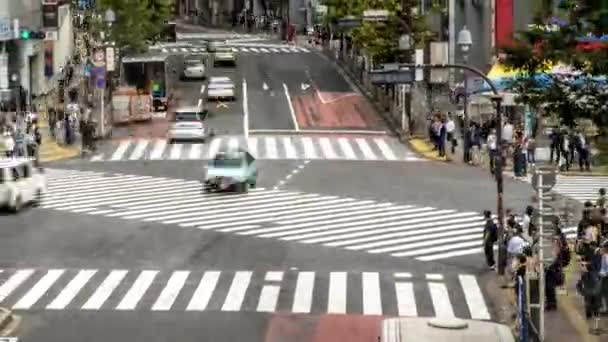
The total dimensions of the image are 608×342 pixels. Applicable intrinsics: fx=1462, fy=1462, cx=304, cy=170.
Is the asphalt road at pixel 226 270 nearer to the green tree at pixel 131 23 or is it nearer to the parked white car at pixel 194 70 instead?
the green tree at pixel 131 23

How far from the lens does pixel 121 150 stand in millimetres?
65062

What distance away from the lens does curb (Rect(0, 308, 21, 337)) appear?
28961mm

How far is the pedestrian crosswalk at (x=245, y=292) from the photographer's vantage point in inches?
1235

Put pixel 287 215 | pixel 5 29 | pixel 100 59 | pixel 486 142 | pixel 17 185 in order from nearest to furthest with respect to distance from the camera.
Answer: pixel 287 215, pixel 17 185, pixel 486 142, pixel 100 59, pixel 5 29

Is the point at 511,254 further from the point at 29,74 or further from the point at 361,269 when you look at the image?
the point at 29,74

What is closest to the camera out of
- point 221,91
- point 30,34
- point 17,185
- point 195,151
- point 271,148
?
point 17,185

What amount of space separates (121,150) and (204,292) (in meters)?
32.8

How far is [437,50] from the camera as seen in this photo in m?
42.7

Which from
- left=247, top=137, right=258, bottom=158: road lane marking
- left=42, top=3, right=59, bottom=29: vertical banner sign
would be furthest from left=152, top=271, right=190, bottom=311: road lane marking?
left=42, top=3, right=59, bottom=29: vertical banner sign

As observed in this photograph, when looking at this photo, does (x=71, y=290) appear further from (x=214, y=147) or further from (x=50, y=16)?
(x=50, y=16)

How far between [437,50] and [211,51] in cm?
6615

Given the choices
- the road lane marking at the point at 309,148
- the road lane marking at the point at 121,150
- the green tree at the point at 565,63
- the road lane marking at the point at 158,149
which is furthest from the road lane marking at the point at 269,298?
the road lane marking at the point at 121,150

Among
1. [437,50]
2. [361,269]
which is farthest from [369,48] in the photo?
[361,269]

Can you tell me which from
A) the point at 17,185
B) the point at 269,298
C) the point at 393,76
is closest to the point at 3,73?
the point at 17,185
